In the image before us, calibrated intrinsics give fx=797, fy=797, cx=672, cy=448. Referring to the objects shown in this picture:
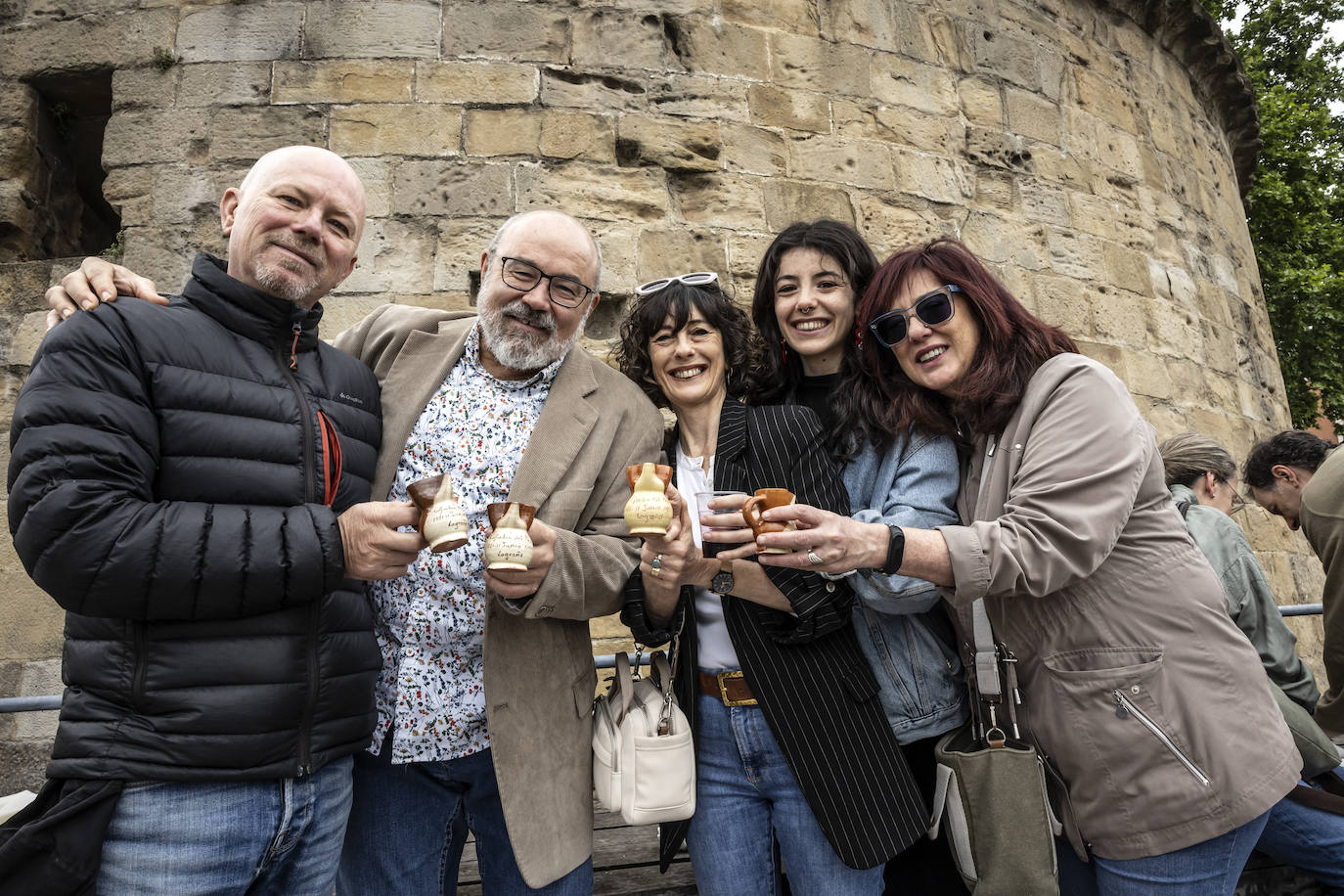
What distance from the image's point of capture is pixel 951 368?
6.88ft

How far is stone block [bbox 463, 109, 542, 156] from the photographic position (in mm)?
4324

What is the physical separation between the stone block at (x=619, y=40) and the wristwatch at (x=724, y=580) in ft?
11.8

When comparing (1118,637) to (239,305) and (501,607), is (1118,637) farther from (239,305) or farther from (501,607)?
(239,305)

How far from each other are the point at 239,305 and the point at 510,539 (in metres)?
0.80

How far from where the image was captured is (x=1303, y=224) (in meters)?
12.8

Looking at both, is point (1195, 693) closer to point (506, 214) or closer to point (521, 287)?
point (521, 287)

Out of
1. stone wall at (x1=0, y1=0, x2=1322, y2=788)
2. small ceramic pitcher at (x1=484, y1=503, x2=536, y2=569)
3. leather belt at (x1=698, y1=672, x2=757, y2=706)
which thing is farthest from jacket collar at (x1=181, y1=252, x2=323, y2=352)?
stone wall at (x1=0, y1=0, x2=1322, y2=788)

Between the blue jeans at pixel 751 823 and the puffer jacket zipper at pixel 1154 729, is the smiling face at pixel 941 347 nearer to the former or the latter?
the puffer jacket zipper at pixel 1154 729

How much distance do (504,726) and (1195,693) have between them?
1530 mm

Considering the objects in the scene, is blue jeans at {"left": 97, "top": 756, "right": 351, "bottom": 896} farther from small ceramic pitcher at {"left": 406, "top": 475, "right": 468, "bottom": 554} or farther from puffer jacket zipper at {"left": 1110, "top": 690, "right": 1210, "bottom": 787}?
puffer jacket zipper at {"left": 1110, "top": 690, "right": 1210, "bottom": 787}

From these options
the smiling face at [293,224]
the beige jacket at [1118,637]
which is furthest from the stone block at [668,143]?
the beige jacket at [1118,637]

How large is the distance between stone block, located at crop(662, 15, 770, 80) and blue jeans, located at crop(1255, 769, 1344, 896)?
431 centimetres

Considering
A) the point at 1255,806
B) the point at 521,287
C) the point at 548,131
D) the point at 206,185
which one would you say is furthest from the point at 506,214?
the point at 1255,806

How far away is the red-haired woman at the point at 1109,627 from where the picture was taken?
5.56ft
